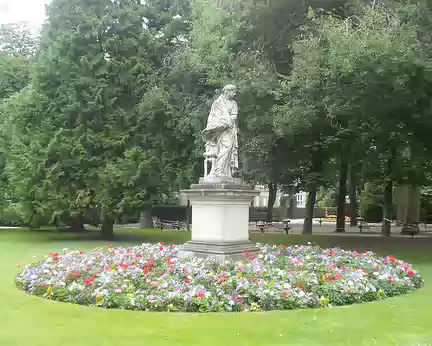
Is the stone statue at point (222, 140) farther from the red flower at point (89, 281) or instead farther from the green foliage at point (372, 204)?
the green foliage at point (372, 204)

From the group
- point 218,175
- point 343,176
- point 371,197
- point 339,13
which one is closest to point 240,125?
point 339,13

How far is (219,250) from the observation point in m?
12.6

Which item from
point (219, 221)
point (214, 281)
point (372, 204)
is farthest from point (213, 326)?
point (372, 204)

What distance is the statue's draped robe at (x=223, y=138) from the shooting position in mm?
13430

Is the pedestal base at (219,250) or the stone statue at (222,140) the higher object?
the stone statue at (222,140)

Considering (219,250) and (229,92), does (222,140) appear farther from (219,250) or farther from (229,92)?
(219,250)

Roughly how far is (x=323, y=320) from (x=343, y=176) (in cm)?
2293

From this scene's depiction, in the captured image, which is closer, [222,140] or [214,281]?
[214,281]

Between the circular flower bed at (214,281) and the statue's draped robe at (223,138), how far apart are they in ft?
7.44

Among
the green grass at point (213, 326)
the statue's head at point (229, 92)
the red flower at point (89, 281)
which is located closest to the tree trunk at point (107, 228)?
the statue's head at point (229, 92)

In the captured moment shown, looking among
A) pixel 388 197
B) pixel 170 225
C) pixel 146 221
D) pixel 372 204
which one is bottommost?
pixel 170 225

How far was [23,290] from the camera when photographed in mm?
11289

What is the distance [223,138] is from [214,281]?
4.41 m

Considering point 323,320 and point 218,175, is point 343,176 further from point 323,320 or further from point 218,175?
point 323,320
